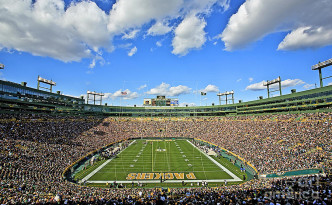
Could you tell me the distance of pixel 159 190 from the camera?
55.0ft

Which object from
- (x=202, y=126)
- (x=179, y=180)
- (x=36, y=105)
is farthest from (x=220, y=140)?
(x=36, y=105)

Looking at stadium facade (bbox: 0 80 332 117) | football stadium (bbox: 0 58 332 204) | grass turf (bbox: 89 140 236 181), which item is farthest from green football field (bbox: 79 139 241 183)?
stadium facade (bbox: 0 80 332 117)

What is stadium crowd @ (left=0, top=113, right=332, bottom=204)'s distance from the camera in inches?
455

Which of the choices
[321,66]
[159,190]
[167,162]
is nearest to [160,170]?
[167,162]

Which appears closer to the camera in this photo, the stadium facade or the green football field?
the green football field

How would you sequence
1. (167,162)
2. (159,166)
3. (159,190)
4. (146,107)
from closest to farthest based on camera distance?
(159,190) → (159,166) → (167,162) → (146,107)

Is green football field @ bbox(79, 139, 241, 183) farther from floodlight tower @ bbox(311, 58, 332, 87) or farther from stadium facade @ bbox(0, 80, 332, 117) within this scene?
floodlight tower @ bbox(311, 58, 332, 87)

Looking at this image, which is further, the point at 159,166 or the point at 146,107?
the point at 146,107

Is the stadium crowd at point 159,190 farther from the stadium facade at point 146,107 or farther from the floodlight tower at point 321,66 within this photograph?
the floodlight tower at point 321,66

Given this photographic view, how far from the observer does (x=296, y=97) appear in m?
44.6

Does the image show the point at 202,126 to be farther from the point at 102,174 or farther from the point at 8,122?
the point at 8,122

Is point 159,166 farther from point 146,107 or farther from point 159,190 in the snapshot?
point 146,107

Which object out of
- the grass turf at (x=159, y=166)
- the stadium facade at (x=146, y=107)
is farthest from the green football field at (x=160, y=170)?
the stadium facade at (x=146, y=107)

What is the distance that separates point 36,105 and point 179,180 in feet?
151
